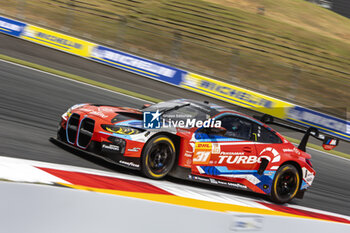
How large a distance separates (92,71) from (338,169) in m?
9.31

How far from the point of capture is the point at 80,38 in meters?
19.3

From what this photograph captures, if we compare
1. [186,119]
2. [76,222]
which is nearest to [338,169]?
[186,119]

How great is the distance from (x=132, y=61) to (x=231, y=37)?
8.18m

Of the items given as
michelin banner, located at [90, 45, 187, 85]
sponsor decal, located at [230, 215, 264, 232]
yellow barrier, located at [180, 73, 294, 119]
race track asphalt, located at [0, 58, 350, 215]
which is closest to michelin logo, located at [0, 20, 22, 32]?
michelin banner, located at [90, 45, 187, 85]

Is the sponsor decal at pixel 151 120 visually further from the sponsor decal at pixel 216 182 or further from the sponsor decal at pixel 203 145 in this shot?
the sponsor decal at pixel 216 182

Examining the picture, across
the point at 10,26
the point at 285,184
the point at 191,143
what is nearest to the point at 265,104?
the point at 285,184

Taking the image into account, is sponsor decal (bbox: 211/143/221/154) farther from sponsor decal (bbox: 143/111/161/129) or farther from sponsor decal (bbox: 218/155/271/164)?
sponsor decal (bbox: 143/111/161/129)

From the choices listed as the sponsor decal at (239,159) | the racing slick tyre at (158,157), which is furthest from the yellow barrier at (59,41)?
the racing slick tyre at (158,157)

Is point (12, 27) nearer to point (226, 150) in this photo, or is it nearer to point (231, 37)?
point (231, 37)

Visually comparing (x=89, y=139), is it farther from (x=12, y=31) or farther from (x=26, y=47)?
(x=12, y=31)

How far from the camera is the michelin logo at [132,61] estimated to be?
18047 millimetres

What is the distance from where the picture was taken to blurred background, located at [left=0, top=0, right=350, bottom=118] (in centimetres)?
1923

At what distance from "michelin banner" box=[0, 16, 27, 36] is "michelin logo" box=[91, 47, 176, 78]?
324 cm

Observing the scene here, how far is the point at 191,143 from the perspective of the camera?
272 inches
